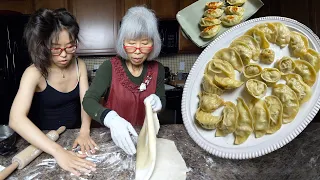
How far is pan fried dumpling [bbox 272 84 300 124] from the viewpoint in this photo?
2.88 ft

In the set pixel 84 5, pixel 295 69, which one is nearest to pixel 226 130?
pixel 295 69

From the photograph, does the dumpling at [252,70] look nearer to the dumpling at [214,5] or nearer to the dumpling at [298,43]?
the dumpling at [298,43]

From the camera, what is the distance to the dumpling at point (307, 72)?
93 centimetres

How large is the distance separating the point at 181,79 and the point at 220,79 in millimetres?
2487

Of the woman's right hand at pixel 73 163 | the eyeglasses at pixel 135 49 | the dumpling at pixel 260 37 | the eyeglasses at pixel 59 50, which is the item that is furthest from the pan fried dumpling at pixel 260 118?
the eyeglasses at pixel 59 50

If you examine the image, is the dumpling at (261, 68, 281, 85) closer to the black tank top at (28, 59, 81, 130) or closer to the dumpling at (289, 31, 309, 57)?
the dumpling at (289, 31, 309, 57)

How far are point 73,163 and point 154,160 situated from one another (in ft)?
0.91

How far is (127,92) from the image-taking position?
1.22m

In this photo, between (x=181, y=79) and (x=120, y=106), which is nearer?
(x=120, y=106)

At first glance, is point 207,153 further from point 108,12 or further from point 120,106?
point 108,12

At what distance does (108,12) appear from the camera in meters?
3.14

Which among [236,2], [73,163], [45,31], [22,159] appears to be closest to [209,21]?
[236,2]

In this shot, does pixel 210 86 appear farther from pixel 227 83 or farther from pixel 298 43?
pixel 298 43

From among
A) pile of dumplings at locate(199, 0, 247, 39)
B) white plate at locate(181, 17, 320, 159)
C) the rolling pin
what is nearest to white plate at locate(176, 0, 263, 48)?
pile of dumplings at locate(199, 0, 247, 39)
